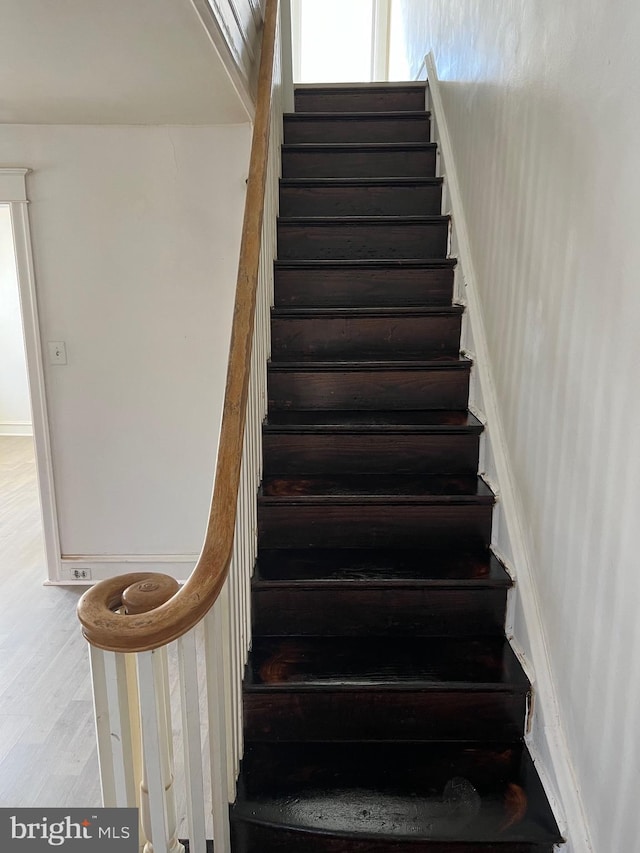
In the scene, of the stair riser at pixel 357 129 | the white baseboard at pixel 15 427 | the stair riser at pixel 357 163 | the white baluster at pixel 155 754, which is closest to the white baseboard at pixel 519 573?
the stair riser at pixel 357 163

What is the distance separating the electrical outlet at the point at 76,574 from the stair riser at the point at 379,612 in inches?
68.6

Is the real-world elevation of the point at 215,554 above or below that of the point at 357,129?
below

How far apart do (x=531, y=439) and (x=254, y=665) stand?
103 cm

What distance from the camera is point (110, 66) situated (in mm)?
2016

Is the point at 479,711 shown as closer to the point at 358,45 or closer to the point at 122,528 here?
the point at 122,528

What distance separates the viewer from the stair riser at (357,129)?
10.1ft

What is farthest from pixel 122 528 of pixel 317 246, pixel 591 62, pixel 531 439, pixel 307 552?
pixel 591 62

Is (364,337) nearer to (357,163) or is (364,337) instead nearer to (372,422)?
(372,422)

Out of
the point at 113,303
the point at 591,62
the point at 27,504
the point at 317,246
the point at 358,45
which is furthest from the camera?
the point at 358,45

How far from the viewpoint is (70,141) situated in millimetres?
2826

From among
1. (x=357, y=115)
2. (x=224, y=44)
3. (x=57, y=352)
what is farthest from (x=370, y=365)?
(x=57, y=352)

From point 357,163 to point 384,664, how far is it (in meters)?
2.33

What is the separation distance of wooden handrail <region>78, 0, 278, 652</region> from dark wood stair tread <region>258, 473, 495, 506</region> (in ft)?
2.37
